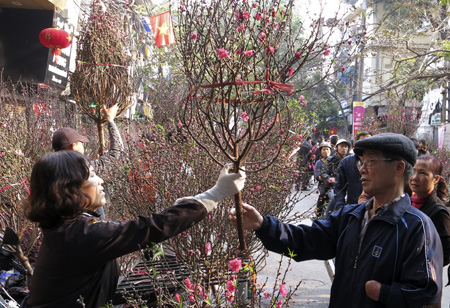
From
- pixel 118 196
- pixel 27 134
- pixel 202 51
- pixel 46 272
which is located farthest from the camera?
pixel 27 134

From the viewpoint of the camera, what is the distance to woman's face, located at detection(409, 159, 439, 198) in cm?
404

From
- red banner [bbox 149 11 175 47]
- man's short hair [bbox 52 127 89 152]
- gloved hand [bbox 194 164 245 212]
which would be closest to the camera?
gloved hand [bbox 194 164 245 212]

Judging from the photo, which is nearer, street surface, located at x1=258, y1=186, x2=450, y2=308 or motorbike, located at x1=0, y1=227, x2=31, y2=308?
motorbike, located at x1=0, y1=227, x2=31, y2=308

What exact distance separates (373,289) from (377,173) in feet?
1.95

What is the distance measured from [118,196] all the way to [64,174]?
2.40 metres

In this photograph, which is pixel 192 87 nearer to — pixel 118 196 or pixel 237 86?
pixel 237 86

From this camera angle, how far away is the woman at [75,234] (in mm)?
2193

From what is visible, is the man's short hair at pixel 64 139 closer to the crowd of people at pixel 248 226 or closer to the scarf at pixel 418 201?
the crowd of people at pixel 248 226

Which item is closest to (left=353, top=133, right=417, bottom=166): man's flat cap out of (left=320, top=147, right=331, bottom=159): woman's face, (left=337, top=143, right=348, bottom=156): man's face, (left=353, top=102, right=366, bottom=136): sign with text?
(left=337, top=143, right=348, bottom=156): man's face

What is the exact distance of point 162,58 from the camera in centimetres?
1823

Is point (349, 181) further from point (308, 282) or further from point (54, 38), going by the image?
point (54, 38)

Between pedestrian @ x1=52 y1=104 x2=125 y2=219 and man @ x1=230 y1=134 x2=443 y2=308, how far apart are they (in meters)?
1.70

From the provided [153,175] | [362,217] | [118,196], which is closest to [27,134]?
[118,196]

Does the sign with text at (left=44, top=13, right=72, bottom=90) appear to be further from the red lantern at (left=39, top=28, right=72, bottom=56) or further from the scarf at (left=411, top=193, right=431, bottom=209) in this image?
the scarf at (left=411, top=193, right=431, bottom=209)
